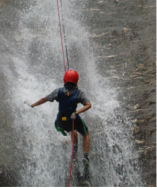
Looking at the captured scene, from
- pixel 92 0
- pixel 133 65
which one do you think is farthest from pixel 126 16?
pixel 133 65

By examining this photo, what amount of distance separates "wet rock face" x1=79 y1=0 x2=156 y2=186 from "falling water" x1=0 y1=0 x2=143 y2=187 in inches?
9.0

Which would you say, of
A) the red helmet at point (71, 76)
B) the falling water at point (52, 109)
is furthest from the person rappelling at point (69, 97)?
the falling water at point (52, 109)

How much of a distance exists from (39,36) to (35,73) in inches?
70.6

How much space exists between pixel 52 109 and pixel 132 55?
3041 mm

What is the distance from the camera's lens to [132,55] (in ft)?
25.9

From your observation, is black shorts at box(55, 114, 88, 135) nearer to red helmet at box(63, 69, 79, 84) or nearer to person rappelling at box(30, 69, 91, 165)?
person rappelling at box(30, 69, 91, 165)

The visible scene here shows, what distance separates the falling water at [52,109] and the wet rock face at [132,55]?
23 centimetres

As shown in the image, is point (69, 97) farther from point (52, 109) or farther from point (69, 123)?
point (52, 109)

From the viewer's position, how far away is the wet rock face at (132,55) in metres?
6.18

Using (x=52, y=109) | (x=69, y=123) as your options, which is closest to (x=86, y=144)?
(x=69, y=123)

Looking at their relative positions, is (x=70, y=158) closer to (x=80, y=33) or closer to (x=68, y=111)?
(x=68, y=111)

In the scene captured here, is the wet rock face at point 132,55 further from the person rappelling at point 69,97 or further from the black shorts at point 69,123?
the person rappelling at point 69,97

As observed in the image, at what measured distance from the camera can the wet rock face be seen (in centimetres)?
618

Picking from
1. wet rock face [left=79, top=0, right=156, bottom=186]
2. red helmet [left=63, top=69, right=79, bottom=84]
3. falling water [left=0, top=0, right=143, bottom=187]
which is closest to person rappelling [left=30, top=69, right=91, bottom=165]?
red helmet [left=63, top=69, right=79, bottom=84]
